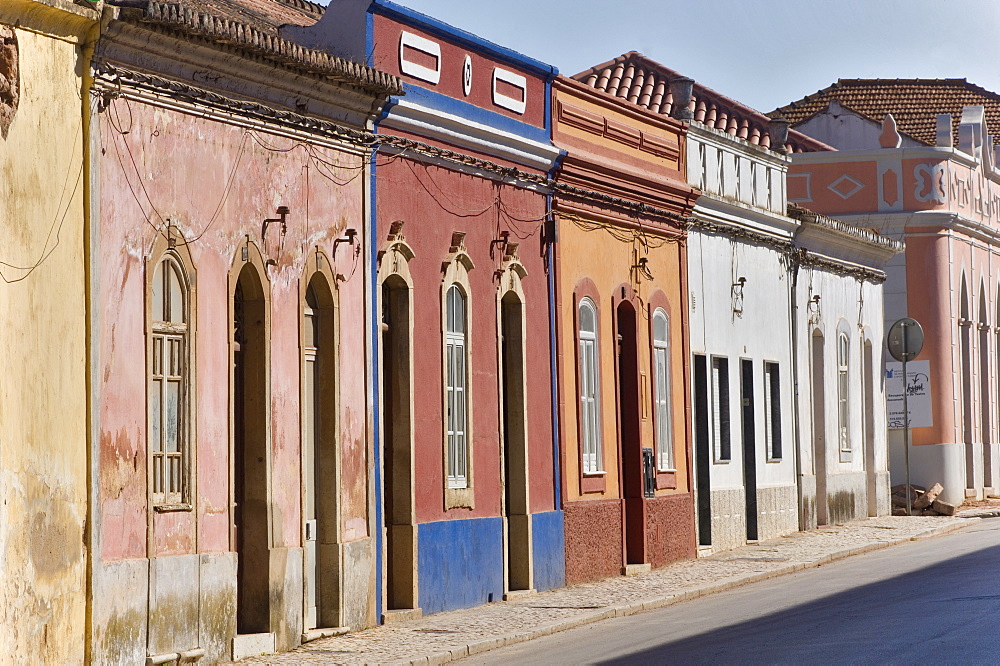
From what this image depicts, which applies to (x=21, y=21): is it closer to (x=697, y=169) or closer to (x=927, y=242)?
(x=697, y=169)

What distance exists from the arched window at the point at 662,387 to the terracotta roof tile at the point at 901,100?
656 inches

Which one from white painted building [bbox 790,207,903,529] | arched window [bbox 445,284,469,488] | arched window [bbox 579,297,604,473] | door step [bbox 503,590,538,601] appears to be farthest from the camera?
white painted building [bbox 790,207,903,529]

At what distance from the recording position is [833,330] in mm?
28016

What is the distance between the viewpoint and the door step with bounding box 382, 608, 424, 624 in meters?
14.7

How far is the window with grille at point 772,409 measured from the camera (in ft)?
81.5

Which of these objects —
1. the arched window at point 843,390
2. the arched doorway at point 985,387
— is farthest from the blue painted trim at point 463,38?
the arched doorway at point 985,387

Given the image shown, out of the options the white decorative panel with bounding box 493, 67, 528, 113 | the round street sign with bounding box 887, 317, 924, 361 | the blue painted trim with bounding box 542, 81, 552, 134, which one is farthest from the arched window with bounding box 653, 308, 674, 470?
the round street sign with bounding box 887, 317, 924, 361

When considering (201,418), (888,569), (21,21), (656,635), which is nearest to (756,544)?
(888,569)

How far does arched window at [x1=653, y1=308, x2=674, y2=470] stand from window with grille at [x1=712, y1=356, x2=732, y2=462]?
1756 mm

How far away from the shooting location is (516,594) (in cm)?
1694

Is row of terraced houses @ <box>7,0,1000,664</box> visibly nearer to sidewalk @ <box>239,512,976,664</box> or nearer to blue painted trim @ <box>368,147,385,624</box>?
blue painted trim @ <box>368,147,385,624</box>

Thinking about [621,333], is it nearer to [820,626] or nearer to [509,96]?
[509,96]

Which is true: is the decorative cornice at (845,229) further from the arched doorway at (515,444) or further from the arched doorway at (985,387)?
the arched doorway at (515,444)

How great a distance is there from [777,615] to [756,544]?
9.11 m
